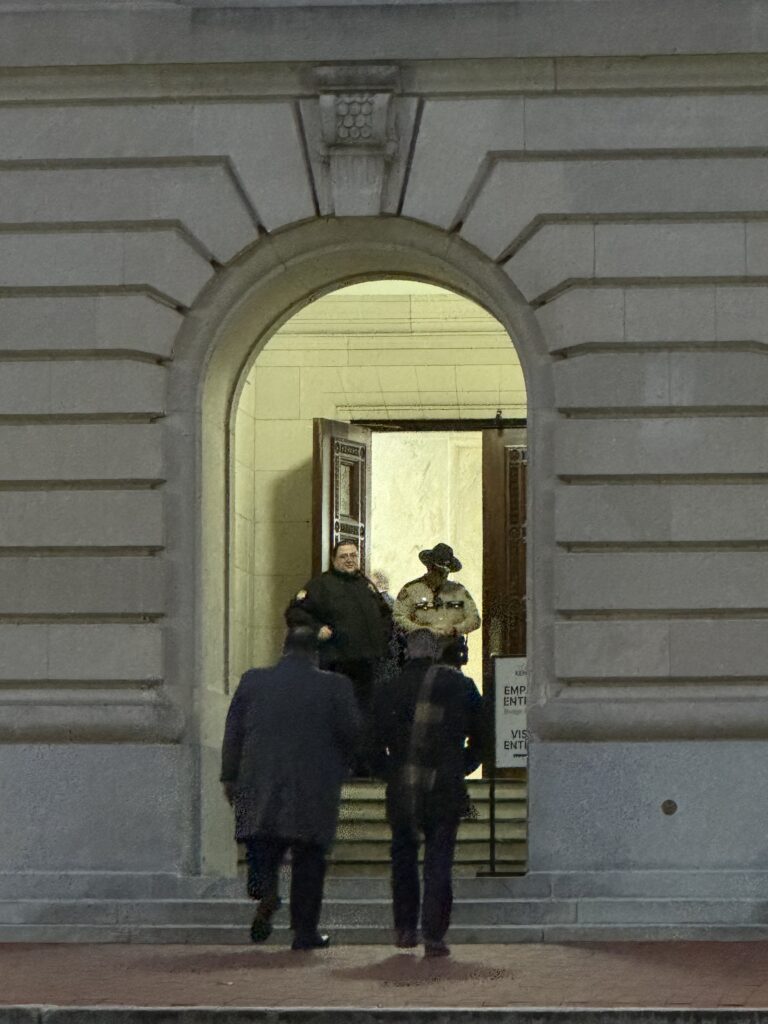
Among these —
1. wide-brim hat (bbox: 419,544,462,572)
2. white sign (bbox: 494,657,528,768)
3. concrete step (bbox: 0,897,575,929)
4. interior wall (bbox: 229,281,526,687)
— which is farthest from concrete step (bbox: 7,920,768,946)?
interior wall (bbox: 229,281,526,687)

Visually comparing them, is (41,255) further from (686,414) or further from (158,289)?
(686,414)

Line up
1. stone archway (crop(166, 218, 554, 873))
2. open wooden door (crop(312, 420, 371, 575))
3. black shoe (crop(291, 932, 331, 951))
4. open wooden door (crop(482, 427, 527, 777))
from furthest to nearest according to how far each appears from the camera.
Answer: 1. open wooden door (crop(482, 427, 527, 777))
2. open wooden door (crop(312, 420, 371, 575))
3. stone archway (crop(166, 218, 554, 873))
4. black shoe (crop(291, 932, 331, 951))

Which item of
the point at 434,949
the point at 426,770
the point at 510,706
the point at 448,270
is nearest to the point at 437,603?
the point at 510,706

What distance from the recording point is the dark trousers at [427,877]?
45.8 feet

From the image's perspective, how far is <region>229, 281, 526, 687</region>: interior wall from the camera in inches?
862

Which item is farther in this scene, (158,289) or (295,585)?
(295,585)

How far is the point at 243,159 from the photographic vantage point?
55.8ft

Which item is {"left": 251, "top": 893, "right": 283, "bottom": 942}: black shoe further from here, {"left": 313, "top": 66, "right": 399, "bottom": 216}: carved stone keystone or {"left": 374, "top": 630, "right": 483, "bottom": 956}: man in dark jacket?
{"left": 313, "top": 66, "right": 399, "bottom": 216}: carved stone keystone

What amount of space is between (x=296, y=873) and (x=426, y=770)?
96 centimetres

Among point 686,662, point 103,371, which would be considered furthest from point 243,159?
point 686,662

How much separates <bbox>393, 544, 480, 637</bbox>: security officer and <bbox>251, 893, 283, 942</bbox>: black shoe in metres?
3.63

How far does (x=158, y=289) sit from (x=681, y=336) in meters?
3.65

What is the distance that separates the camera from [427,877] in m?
14.0

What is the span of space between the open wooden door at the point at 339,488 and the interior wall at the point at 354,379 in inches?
36.5
